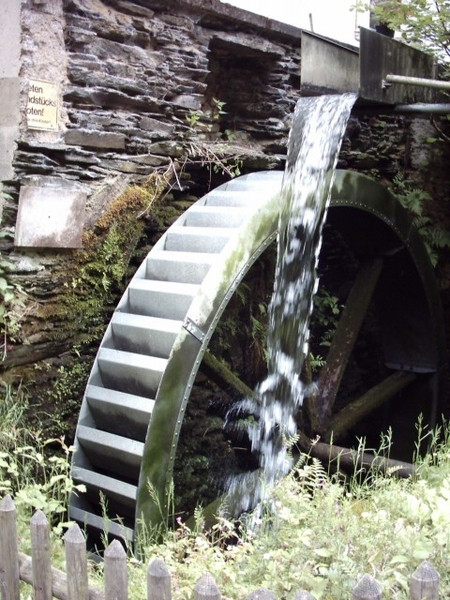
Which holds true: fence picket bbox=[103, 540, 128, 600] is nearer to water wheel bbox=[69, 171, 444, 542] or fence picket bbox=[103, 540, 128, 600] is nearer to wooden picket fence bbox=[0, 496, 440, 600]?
wooden picket fence bbox=[0, 496, 440, 600]

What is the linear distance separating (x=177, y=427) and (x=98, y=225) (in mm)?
1279

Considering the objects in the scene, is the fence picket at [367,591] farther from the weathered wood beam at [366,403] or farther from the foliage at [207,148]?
the weathered wood beam at [366,403]

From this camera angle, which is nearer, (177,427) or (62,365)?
(177,427)

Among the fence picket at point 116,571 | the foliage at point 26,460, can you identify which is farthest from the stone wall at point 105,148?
the fence picket at point 116,571

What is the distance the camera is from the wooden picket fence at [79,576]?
1633 millimetres

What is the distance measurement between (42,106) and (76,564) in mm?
2486

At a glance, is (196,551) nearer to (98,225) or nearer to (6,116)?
(98,225)

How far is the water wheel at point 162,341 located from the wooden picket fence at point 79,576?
915 mm

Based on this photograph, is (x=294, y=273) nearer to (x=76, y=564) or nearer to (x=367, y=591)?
(x=76, y=564)

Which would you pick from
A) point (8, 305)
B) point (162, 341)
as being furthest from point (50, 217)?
point (162, 341)

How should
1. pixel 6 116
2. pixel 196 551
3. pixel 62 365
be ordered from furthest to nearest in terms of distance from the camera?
pixel 62 365
pixel 6 116
pixel 196 551

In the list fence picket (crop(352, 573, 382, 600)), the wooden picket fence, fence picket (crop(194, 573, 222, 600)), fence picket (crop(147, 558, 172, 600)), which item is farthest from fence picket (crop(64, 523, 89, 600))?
fence picket (crop(352, 573, 382, 600))

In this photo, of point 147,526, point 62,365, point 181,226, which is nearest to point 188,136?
point 181,226

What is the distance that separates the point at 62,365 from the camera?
3.90 m
